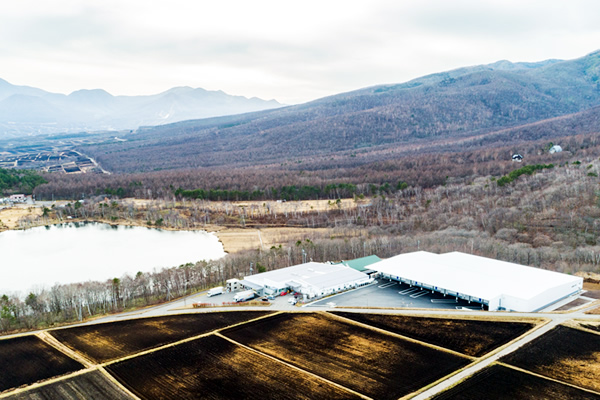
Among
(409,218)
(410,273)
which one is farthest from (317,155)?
(410,273)

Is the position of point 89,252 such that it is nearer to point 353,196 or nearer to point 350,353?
point 353,196

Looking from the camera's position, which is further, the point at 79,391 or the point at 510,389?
the point at 79,391

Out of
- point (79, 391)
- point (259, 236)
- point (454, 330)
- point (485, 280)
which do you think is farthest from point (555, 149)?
point (79, 391)

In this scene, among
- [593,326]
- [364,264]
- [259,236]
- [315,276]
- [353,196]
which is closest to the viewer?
[593,326]

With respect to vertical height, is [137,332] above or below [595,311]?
above

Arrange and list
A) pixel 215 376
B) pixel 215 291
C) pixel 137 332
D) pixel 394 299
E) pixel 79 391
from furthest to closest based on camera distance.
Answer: pixel 215 291, pixel 394 299, pixel 137 332, pixel 215 376, pixel 79 391

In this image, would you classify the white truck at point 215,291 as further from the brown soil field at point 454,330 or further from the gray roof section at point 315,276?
the brown soil field at point 454,330

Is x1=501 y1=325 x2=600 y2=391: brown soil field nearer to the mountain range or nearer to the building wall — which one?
the building wall

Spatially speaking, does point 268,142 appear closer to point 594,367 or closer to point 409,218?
point 409,218
